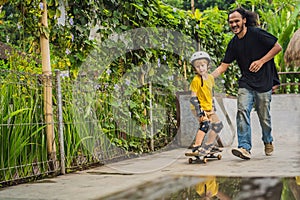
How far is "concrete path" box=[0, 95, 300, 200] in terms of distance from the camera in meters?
3.26

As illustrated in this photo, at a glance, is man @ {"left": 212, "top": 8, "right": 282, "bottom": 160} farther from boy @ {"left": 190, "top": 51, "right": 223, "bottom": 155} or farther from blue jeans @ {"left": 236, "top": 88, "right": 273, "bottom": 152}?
boy @ {"left": 190, "top": 51, "right": 223, "bottom": 155}

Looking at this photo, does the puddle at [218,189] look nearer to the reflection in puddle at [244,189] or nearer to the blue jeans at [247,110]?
the reflection in puddle at [244,189]

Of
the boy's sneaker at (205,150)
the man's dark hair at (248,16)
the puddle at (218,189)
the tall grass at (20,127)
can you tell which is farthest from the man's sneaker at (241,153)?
the tall grass at (20,127)

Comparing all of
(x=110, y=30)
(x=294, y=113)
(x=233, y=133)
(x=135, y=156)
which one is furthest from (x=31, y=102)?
(x=294, y=113)

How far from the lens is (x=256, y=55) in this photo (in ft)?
17.2

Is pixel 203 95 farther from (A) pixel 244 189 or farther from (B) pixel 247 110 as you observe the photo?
(A) pixel 244 189

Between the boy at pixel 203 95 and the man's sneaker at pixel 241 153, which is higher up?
the boy at pixel 203 95

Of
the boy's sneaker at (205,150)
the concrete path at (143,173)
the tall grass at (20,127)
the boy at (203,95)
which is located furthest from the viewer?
the boy at (203,95)

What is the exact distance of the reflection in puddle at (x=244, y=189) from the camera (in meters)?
2.92

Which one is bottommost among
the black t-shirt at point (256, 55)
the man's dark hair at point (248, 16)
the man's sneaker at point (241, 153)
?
the man's sneaker at point (241, 153)

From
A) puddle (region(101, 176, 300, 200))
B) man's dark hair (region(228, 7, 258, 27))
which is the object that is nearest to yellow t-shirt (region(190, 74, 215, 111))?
man's dark hair (region(228, 7, 258, 27))

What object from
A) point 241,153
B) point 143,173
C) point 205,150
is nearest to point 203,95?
point 205,150

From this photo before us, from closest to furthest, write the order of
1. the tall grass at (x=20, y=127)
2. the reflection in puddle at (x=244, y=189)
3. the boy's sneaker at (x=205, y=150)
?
the reflection in puddle at (x=244, y=189) → the tall grass at (x=20, y=127) → the boy's sneaker at (x=205, y=150)

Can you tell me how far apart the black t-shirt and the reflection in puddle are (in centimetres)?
180
